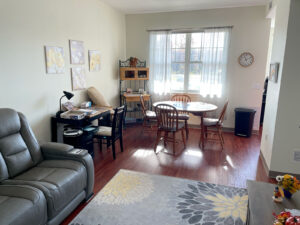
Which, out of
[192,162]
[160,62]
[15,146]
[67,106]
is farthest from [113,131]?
[160,62]

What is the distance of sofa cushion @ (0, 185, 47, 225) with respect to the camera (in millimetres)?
1574

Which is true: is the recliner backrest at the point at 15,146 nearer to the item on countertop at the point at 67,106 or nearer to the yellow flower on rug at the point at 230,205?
the item on countertop at the point at 67,106

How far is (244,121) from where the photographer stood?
479 centimetres

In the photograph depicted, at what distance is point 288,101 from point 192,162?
5.38 feet

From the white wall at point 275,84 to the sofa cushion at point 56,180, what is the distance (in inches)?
103

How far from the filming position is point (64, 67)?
11.7ft

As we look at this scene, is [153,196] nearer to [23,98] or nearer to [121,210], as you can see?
[121,210]

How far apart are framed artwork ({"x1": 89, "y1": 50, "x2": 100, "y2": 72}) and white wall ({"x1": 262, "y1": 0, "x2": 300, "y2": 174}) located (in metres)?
3.24

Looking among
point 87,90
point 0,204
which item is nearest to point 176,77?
point 87,90

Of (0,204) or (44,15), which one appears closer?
(0,204)

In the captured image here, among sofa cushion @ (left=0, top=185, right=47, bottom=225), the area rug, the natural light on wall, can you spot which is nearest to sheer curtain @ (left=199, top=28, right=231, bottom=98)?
the natural light on wall

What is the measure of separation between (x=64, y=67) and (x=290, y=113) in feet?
11.3

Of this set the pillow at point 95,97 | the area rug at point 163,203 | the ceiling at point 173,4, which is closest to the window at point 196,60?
the ceiling at point 173,4

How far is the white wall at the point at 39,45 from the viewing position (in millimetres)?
2633
